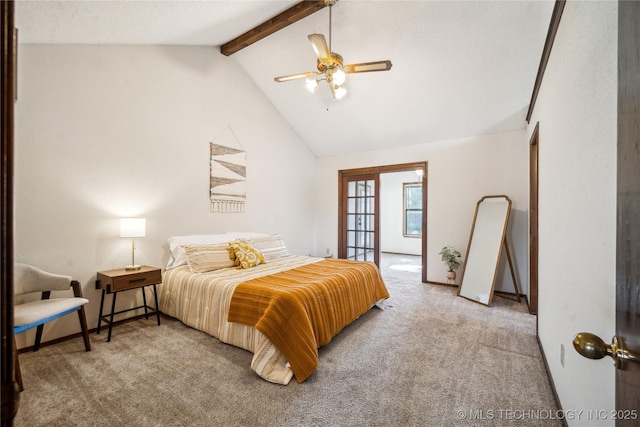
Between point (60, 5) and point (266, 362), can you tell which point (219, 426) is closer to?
point (266, 362)

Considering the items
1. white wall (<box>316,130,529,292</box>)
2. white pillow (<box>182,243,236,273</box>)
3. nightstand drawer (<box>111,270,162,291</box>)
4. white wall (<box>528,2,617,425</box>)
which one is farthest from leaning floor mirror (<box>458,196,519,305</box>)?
nightstand drawer (<box>111,270,162,291</box>)

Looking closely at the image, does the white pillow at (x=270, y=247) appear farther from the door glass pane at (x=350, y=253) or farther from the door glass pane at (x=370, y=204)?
the door glass pane at (x=370, y=204)

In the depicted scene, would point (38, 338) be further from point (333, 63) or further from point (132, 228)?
point (333, 63)

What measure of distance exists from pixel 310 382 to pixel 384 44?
3629mm

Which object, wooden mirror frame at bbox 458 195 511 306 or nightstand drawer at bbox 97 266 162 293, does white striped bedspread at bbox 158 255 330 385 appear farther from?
wooden mirror frame at bbox 458 195 511 306

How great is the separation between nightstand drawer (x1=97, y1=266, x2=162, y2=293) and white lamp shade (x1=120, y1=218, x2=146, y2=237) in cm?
38

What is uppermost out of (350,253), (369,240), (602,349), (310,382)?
(602,349)

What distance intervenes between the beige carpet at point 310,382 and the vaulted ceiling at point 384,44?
2.80 meters

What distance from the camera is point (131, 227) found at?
9.48 feet

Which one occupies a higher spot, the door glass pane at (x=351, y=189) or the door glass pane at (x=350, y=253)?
the door glass pane at (x=351, y=189)

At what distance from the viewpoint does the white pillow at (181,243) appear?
3314 millimetres

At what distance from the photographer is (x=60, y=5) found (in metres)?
2.18

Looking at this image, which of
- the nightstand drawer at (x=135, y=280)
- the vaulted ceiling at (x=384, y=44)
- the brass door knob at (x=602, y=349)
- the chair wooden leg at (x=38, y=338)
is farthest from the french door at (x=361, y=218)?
the brass door knob at (x=602, y=349)

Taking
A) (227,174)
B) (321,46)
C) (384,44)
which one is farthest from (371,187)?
(321,46)
